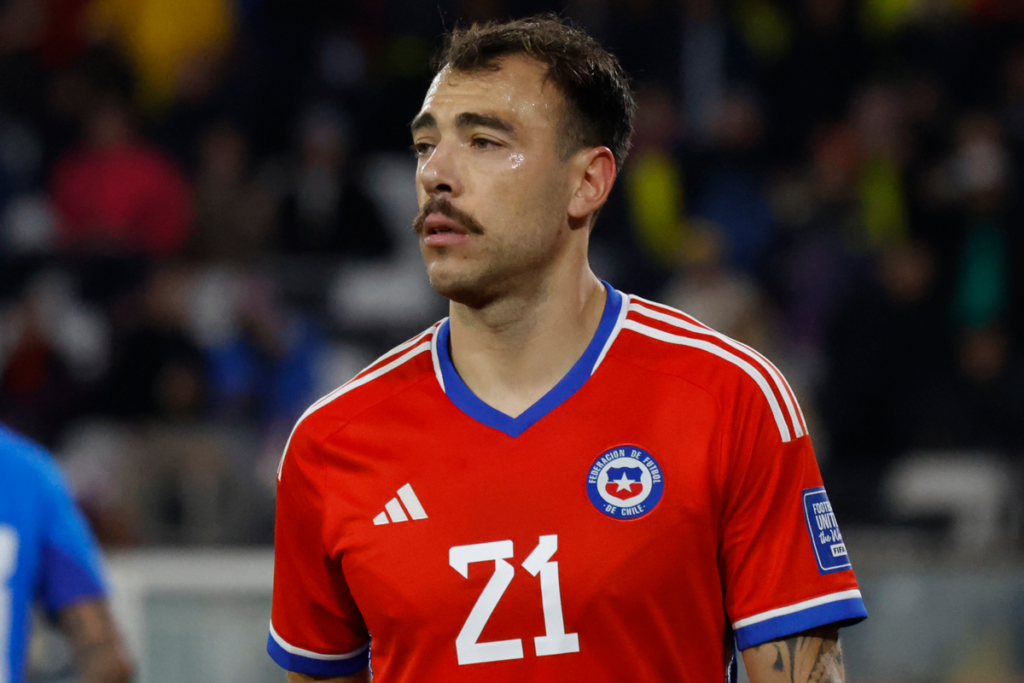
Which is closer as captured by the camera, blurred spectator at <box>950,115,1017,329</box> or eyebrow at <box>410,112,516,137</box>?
eyebrow at <box>410,112,516,137</box>

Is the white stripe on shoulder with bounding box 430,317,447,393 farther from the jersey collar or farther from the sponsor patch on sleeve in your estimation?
the sponsor patch on sleeve

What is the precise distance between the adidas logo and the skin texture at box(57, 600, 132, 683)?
122 centimetres

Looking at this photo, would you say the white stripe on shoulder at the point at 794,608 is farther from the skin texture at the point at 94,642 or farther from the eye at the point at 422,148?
the skin texture at the point at 94,642

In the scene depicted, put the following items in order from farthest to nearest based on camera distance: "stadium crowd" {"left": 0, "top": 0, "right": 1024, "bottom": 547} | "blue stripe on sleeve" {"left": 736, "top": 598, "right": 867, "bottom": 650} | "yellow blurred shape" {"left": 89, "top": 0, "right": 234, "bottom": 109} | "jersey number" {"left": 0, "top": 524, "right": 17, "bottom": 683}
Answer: "yellow blurred shape" {"left": 89, "top": 0, "right": 234, "bottom": 109}, "stadium crowd" {"left": 0, "top": 0, "right": 1024, "bottom": 547}, "jersey number" {"left": 0, "top": 524, "right": 17, "bottom": 683}, "blue stripe on sleeve" {"left": 736, "top": 598, "right": 867, "bottom": 650}

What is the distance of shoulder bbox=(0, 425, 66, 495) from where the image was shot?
3.29 meters

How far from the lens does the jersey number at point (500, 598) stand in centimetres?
234

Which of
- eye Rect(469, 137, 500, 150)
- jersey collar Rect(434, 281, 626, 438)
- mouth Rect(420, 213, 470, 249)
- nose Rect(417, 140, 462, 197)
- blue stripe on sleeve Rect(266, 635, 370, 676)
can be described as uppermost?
eye Rect(469, 137, 500, 150)

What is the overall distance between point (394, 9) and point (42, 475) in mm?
7295

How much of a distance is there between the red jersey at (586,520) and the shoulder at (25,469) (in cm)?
98

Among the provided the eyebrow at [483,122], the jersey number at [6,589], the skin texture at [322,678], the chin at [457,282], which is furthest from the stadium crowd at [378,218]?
the eyebrow at [483,122]

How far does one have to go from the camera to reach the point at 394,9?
10.1 meters

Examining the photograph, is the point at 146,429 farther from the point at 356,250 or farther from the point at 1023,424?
the point at 1023,424

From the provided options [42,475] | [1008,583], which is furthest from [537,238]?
[1008,583]

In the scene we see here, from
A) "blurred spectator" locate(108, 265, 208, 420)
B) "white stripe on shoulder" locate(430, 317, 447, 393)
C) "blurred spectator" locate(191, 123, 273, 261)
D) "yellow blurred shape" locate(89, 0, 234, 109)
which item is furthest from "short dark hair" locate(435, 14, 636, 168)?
"yellow blurred shape" locate(89, 0, 234, 109)
